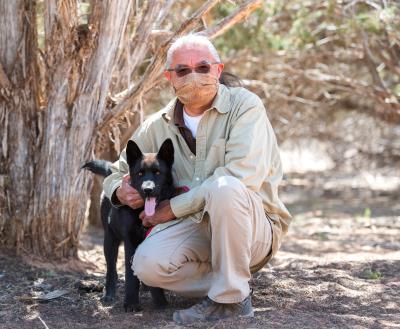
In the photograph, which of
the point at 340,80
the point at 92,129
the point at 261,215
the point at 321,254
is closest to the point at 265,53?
the point at 340,80

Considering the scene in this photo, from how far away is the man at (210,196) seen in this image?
12.2 ft

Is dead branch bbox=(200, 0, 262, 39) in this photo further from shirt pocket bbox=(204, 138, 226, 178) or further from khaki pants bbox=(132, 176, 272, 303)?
khaki pants bbox=(132, 176, 272, 303)

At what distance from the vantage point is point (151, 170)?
4148 mm

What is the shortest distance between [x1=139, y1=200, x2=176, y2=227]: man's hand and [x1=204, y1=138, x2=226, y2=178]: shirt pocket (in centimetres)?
33

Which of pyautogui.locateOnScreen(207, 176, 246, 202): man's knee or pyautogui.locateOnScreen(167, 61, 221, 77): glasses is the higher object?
pyautogui.locateOnScreen(167, 61, 221, 77): glasses

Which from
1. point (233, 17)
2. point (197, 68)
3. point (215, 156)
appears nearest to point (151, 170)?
point (215, 156)

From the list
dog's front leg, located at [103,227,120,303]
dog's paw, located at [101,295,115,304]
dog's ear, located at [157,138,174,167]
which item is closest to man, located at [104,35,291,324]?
dog's ear, located at [157,138,174,167]

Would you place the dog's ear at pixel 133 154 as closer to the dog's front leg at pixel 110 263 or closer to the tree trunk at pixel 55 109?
the dog's front leg at pixel 110 263

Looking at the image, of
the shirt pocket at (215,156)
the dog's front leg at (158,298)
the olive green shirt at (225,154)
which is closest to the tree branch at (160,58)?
the olive green shirt at (225,154)

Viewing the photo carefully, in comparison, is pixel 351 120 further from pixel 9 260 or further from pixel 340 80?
pixel 9 260

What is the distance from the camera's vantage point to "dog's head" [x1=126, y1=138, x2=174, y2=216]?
405cm

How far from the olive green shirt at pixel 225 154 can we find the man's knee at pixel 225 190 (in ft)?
0.23

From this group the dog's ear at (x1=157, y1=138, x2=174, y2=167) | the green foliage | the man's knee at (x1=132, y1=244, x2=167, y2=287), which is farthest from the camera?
the green foliage

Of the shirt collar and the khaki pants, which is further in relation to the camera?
the shirt collar
